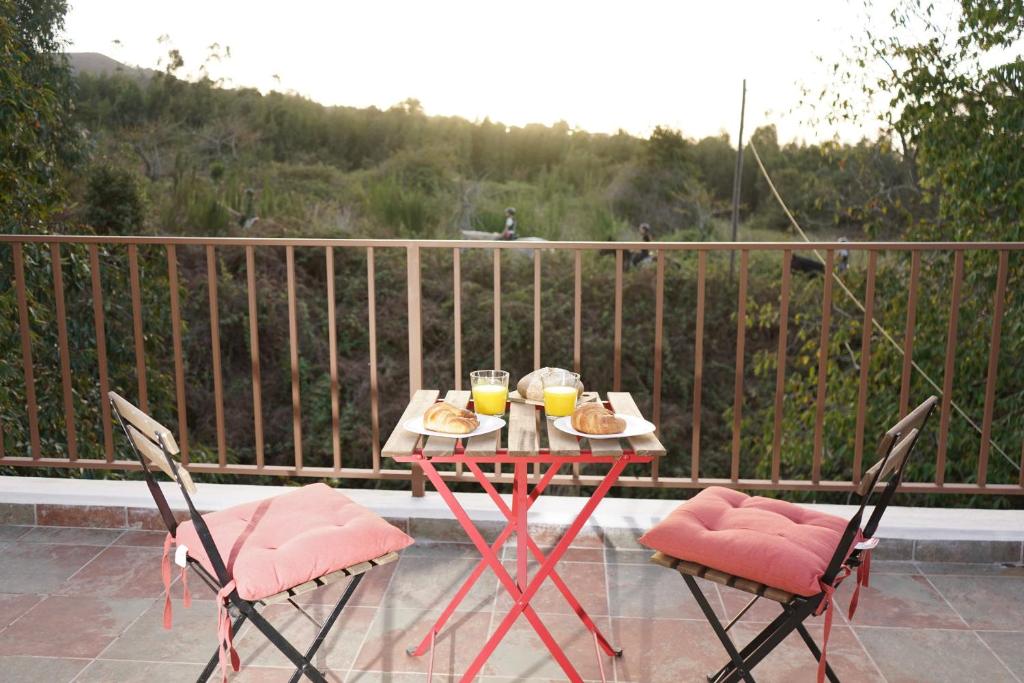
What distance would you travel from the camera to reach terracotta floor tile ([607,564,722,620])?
264 centimetres

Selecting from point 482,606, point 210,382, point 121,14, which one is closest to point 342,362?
point 210,382

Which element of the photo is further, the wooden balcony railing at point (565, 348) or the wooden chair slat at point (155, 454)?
the wooden balcony railing at point (565, 348)

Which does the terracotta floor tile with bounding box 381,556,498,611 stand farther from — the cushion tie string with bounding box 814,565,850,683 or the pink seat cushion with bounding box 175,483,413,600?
the cushion tie string with bounding box 814,565,850,683

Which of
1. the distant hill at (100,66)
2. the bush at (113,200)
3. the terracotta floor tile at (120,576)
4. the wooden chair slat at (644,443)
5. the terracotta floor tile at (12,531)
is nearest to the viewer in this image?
the wooden chair slat at (644,443)

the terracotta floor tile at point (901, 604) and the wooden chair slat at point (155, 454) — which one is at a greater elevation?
the wooden chair slat at point (155, 454)

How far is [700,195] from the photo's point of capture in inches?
497

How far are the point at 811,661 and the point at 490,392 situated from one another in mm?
1140

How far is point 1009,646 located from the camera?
8.05ft

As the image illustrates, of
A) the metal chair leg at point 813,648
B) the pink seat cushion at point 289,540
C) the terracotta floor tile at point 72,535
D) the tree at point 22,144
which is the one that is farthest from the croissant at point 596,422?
the tree at point 22,144

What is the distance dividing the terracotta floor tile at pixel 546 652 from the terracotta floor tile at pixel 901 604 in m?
0.79

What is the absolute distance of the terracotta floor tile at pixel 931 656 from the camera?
229 centimetres

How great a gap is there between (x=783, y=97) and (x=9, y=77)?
794 centimetres

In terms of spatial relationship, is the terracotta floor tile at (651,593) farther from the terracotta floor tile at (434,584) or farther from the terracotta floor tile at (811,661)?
the terracotta floor tile at (434,584)

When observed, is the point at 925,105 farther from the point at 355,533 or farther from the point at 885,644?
the point at 355,533
